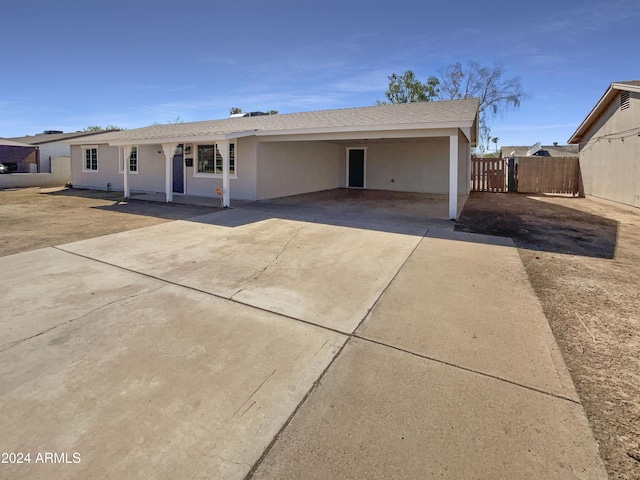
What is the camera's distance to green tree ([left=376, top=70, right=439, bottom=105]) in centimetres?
3117

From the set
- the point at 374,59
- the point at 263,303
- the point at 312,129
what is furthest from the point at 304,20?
the point at 263,303

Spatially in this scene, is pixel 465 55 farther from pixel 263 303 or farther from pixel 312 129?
pixel 263 303

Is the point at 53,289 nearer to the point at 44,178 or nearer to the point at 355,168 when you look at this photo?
the point at 355,168

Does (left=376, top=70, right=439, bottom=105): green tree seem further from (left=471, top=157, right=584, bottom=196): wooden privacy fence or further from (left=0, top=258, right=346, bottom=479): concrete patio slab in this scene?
(left=0, top=258, right=346, bottom=479): concrete patio slab

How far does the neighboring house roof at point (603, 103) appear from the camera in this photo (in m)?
11.6

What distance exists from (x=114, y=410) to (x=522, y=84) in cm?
3365

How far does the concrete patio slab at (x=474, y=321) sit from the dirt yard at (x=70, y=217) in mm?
6658

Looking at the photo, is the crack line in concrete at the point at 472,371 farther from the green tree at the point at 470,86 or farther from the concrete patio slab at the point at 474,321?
the green tree at the point at 470,86

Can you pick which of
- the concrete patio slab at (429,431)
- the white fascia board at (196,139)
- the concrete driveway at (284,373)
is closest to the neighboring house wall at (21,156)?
the white fascia board at (196,139)

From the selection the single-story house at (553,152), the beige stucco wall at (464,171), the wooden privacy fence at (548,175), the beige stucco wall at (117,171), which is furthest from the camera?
the single-story house at (553,152)

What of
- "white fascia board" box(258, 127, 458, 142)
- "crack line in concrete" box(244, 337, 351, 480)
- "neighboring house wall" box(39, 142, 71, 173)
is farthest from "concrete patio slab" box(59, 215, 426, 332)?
"neighboring house wall" box(39, 142, 71, 173)

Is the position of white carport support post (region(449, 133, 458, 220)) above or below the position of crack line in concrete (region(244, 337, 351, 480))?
above

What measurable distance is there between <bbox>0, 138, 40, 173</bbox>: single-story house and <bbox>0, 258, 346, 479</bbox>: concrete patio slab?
80.5 feet

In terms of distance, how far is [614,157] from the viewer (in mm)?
12969
